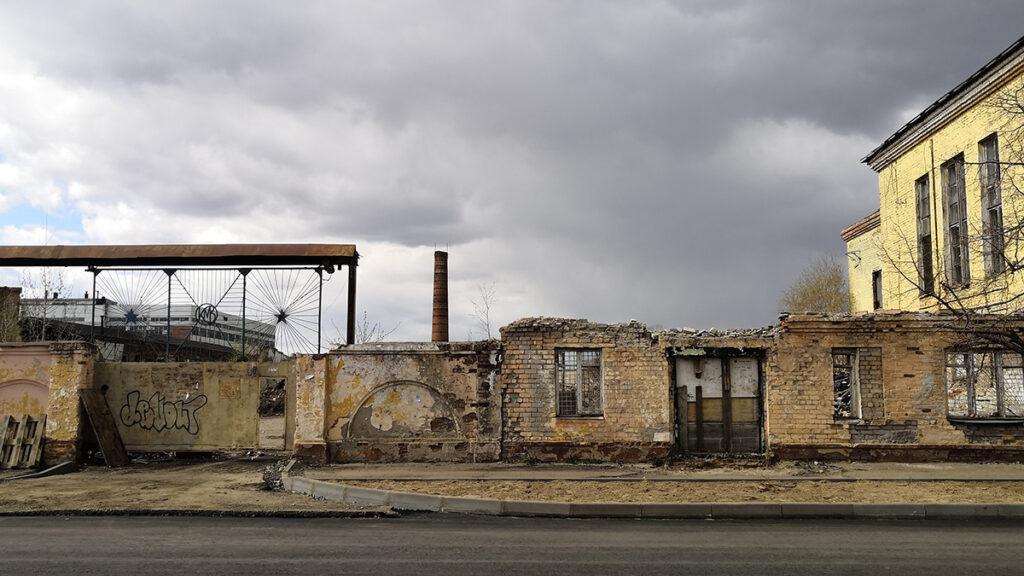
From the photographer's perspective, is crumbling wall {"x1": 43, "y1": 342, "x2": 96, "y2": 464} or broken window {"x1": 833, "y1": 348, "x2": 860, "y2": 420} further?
crumbling wall {"x1": 43, "y1": 342, "x2": 96, "y2": 464}

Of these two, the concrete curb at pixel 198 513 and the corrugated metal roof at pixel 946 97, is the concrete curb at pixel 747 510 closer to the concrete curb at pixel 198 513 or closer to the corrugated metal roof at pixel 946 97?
the concrete curb at pixel 198 513

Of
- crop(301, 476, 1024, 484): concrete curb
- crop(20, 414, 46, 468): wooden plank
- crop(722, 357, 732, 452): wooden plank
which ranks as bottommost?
crop(301, 476, 1024, 484): concrete curb

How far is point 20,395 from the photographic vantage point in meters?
17.0

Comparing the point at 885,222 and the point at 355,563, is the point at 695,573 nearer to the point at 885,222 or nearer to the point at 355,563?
the point at 355,563

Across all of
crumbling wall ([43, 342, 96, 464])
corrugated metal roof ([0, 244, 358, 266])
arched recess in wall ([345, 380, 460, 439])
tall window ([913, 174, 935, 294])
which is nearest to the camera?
arched recess in wall ([345, 380, 460, 439])

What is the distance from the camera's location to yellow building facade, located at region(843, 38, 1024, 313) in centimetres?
1862

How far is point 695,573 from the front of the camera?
23.2 feet

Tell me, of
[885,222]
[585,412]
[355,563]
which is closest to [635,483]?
[585,412]

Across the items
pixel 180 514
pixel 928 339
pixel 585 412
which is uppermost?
pixel 928 339

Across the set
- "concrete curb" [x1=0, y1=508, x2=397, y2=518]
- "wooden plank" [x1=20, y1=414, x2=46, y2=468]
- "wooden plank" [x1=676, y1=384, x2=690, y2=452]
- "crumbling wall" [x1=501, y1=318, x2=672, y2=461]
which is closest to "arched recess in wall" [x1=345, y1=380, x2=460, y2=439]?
"crumbling wall" [x1=501, y1=318, x2=672, y2=461]

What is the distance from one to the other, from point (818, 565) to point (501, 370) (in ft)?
31.0

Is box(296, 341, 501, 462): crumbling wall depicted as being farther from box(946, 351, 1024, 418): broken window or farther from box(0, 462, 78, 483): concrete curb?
box(946, 351, 1024, 418): broken window

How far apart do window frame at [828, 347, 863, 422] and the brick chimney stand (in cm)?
1096

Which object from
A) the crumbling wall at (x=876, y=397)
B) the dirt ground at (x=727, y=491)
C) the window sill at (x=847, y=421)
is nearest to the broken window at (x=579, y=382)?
the dirt ground at (x=727, y=491)
